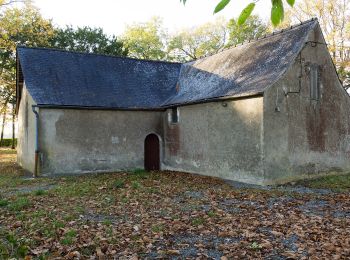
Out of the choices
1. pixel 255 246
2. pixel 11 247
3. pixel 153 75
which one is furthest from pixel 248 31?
pixel 11 247

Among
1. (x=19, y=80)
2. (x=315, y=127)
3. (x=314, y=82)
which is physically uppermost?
(x=19, y=80)

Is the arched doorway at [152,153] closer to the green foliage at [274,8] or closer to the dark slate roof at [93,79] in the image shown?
the dark slate roof at [93,79]

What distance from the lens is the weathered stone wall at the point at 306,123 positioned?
547 inches

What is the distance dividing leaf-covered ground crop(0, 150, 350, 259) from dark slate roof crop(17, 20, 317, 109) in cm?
498

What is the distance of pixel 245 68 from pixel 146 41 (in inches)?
1253

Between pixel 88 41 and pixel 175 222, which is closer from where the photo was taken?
pixel 175 222

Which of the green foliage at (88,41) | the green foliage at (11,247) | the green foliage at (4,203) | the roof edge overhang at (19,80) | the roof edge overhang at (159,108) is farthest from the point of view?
the green foliage at (88,41)

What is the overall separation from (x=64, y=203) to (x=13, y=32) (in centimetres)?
1617

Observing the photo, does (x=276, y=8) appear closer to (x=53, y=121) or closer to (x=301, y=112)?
(x=301, y=112)

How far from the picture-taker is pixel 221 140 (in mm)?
15523

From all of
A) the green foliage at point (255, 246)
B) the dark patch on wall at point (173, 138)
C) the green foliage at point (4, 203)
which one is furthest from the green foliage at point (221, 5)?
the dark patch on wall at point (173, 138)

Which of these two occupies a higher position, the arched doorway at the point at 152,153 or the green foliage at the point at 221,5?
the green foliage at the point at 221,5

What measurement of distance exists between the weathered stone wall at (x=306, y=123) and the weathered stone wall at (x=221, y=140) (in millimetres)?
575

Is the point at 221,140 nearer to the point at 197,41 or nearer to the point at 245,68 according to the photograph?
the point at 245,68
